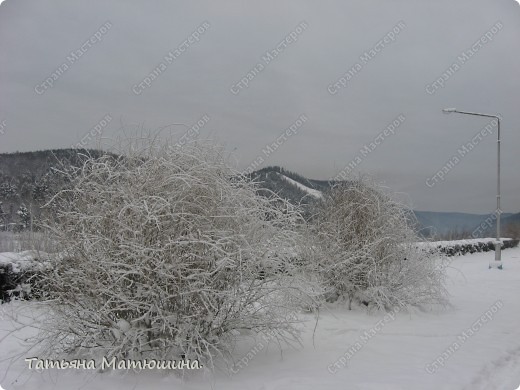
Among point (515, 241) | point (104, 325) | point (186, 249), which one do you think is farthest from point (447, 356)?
point (515, 241)

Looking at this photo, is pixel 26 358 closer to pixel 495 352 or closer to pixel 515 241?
pixel 495 352

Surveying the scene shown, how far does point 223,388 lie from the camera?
454 centimetres

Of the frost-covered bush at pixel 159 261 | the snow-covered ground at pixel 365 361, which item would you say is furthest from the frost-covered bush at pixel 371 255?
the frost-covered bush at pixel 159 261

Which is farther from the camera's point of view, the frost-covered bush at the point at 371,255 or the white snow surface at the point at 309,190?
the white snow surface at the point at 309,190

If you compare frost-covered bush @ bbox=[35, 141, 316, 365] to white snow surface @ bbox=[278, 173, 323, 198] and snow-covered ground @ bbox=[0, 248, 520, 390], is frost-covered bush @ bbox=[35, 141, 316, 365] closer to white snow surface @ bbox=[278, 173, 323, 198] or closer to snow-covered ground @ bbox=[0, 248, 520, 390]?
snow-covered ground @ bbox=[0, 248, 520, 390]

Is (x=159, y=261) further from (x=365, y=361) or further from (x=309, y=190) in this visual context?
(x=309, y=190)

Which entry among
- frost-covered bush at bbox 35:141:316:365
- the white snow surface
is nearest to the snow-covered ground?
frost-covered bush at bbox 35:141:316:365

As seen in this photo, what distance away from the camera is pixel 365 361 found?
17.8ft

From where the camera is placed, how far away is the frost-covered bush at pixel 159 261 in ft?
15.0

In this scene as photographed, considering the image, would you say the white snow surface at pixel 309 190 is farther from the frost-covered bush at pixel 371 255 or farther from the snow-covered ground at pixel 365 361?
the snow-covered ground at pixel 365 361

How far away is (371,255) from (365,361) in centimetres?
309

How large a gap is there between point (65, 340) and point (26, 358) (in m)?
0.42

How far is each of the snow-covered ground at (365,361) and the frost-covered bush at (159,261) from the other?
326 mm

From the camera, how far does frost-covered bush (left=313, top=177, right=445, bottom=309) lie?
820cm
